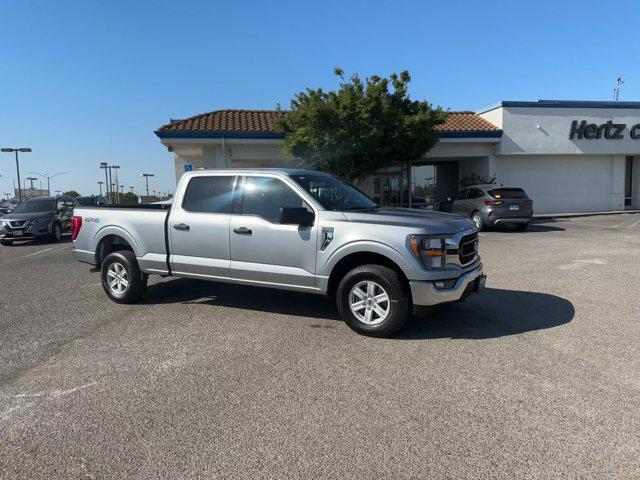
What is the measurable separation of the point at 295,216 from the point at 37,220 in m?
14.4

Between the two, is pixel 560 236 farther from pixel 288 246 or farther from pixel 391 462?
pixel 391 462

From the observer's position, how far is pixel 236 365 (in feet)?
14.4

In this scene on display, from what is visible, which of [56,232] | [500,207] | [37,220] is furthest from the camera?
[56,232]

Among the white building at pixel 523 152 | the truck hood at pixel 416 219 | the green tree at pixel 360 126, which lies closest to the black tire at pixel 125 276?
the truck hood at pixel 416 219

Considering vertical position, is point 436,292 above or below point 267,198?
below

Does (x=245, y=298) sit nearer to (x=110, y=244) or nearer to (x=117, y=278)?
(x=117, y=278)

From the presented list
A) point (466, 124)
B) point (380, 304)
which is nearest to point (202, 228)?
point (380, 304)

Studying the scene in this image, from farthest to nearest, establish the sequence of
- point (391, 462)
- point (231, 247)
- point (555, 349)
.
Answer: point (231, 247), point (555, 349), point (391, 462)

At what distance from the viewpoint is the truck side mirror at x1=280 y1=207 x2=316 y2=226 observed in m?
5.18

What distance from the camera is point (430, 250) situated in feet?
16.2

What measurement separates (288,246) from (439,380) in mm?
2355

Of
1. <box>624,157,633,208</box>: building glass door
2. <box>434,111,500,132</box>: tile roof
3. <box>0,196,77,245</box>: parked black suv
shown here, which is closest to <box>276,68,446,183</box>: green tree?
<box>434,111,500,132</box>: tile roof

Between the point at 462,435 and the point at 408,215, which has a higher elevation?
the point at 408,215

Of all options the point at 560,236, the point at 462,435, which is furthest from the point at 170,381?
the point at 560,236
